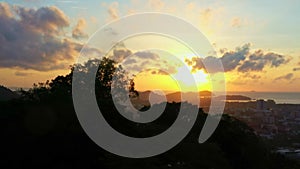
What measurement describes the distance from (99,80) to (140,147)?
467 inches

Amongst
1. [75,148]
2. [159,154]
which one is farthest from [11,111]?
[159,154]

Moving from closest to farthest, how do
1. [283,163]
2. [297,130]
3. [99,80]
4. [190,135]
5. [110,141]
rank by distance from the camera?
[110,141], [190,135], [283,163], [99,80], [297,130]

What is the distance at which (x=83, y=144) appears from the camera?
624 inches

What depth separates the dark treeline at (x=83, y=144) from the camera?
51.1ft

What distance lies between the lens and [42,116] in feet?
59.0

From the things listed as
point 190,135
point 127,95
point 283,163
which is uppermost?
point 127,95

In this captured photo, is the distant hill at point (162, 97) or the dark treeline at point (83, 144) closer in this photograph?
the dark treeline at point (83, 144)

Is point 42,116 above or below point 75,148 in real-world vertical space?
above

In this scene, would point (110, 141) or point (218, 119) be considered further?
point (218, 119)

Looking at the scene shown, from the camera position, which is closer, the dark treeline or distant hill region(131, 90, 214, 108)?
the dark treeline

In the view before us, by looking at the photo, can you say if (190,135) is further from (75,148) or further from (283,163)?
(75,148)

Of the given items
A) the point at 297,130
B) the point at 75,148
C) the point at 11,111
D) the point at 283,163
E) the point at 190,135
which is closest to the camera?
the point at 75,148

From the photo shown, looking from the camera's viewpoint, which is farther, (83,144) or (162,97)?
(162,97)

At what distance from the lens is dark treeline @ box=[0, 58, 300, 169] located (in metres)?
15.6
